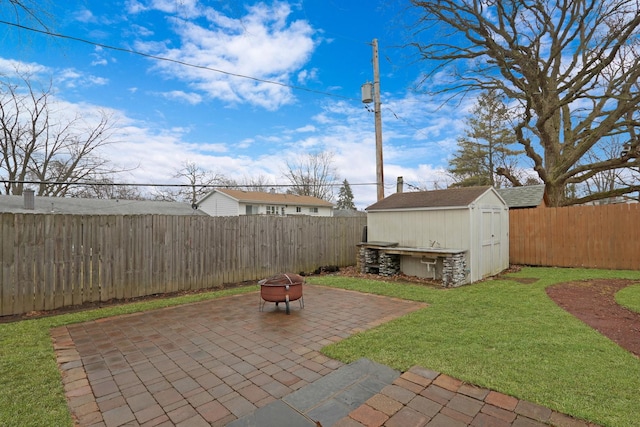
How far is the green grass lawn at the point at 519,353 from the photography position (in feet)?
8.11

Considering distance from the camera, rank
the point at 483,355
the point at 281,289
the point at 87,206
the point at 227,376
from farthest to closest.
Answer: the point at 87,206, the point at 281,289, the point at 483,355, the point at 227,376

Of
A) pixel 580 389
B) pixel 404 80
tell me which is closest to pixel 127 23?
pixel 580 389

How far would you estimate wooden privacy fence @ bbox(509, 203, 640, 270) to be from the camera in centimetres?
919

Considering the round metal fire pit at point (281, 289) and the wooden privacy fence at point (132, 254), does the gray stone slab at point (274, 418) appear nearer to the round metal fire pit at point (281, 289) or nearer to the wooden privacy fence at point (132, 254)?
the round metal fire pit at point (281, 289)

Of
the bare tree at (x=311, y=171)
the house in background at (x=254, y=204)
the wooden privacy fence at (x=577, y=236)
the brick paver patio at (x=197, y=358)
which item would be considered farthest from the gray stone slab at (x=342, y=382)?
the bare tree at (x=311, y=171)

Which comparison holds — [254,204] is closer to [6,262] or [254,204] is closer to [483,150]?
[483,150]

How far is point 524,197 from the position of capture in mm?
15109

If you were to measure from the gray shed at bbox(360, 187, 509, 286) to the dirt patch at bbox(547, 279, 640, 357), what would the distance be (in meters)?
1.83

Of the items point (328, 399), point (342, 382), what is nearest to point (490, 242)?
point (342, 382)

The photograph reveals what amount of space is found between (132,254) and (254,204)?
17094 mm

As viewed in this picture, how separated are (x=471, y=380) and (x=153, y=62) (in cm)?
884

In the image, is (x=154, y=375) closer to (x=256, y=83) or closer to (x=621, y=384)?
(x=621, y=384)

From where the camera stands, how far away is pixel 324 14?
6188mm

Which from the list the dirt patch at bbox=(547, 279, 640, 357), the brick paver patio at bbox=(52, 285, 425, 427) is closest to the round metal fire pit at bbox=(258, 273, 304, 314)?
the brick paver patio at bbox=(52, 285, 425, 427)
